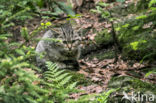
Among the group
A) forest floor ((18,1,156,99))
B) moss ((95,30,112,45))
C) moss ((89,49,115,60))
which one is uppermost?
moss ((95,30,112,45))

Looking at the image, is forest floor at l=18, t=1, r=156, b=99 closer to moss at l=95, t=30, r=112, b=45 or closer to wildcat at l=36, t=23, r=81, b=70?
moss at l=95, t=30, r=112, b=45

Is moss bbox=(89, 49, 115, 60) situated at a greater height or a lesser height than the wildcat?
lesser

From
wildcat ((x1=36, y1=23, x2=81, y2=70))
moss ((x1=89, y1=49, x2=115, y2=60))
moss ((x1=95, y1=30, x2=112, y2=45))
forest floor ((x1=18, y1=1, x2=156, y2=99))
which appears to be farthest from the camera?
moss ((x1=95, y1=30, x2=112, y2=45))

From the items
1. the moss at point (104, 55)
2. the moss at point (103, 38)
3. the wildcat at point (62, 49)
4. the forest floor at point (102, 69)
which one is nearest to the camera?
the forest floor at point (102, 69)

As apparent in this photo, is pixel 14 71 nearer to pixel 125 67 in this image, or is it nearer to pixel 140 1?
pixel 125 67

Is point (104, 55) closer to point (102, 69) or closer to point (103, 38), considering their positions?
point (103, 38)

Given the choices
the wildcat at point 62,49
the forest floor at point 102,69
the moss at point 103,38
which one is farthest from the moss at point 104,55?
the wildcat at point 62,49

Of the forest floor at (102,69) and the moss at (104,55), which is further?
the moss at (104,55)

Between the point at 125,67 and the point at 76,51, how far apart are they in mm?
1423

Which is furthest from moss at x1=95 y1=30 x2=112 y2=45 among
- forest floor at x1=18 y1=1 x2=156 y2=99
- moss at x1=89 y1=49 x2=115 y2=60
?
moss at x1=89 y1=49 x2=115 y2=60

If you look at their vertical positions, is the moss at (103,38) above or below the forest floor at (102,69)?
above

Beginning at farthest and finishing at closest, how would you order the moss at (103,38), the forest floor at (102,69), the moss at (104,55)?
the moss at (103,38), the moss at (104,55), the forest floor at (102,69)

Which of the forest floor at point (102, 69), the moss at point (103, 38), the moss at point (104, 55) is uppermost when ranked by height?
the moss at point (103, 38)

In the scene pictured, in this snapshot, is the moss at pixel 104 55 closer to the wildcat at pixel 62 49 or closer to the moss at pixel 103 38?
the moss at pixel 103 38
